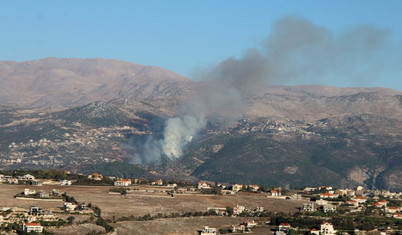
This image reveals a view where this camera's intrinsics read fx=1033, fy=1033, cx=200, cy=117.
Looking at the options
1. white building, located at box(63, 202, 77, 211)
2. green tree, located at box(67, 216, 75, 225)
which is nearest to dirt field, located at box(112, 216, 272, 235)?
green tree, located at box(67, 216, 75, 225)

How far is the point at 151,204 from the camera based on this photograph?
5782 inches

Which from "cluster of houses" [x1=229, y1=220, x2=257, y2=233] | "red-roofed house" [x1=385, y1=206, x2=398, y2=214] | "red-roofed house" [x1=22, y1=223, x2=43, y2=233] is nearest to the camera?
"red-roofed house" [x1=22, y1=223, x2=43, y2=233]

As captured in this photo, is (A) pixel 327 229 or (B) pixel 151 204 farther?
(B) pixel 151 204

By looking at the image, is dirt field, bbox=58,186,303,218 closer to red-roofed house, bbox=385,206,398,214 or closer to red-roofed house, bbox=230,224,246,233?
red-roofed house, bbox=385,206,398,214

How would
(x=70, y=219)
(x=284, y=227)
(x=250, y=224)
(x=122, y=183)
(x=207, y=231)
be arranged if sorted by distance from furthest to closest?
(x=122, y=183), (x=250, y=224), (x=284, y=227), (x=207, y=231), (x=70, y=219)

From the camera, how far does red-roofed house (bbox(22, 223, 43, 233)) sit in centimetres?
11519

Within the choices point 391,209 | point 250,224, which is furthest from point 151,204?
point 391,209

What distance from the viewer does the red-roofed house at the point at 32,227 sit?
11519 centimetres

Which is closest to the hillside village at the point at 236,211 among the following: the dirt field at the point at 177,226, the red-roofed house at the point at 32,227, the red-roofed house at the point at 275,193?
the red-roofed house at the point at 32,227

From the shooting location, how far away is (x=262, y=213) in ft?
484

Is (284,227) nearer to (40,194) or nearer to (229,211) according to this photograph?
(229,211)

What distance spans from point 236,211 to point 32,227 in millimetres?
39540

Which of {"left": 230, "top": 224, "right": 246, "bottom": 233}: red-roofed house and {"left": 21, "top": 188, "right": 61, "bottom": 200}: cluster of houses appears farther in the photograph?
{"left": 21, "top": 188, "right": 61, "bottom": 200}: cluster of houses

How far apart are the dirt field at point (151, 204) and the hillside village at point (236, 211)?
3.43 feet
